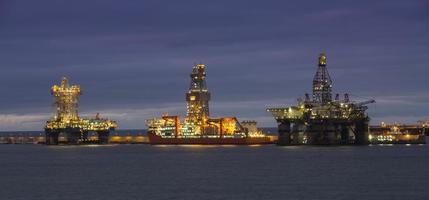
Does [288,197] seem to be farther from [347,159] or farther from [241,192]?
[347,159]

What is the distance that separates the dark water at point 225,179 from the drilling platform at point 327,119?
154 feet

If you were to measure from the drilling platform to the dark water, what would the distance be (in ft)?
154

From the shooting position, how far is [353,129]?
196500mm

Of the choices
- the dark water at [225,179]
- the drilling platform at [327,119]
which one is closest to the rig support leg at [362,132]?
the drilling platform at [327,119]

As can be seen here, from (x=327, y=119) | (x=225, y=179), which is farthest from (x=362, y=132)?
(x=225, y=179)

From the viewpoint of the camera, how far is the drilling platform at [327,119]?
191750 millimetres

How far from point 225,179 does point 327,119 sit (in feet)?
296

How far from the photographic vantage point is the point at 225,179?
337 ft

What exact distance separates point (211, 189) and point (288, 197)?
9804 mm

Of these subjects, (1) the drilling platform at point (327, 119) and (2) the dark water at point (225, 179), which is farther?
(1) the drilling platform at point (327, 119)

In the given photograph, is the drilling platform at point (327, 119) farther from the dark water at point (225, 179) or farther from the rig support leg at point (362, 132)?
the dark water at point (225, 179)

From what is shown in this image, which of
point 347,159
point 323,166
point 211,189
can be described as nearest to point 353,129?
point 347,159

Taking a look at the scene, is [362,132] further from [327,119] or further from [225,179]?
[225,179]

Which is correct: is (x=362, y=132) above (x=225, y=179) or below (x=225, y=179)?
above
